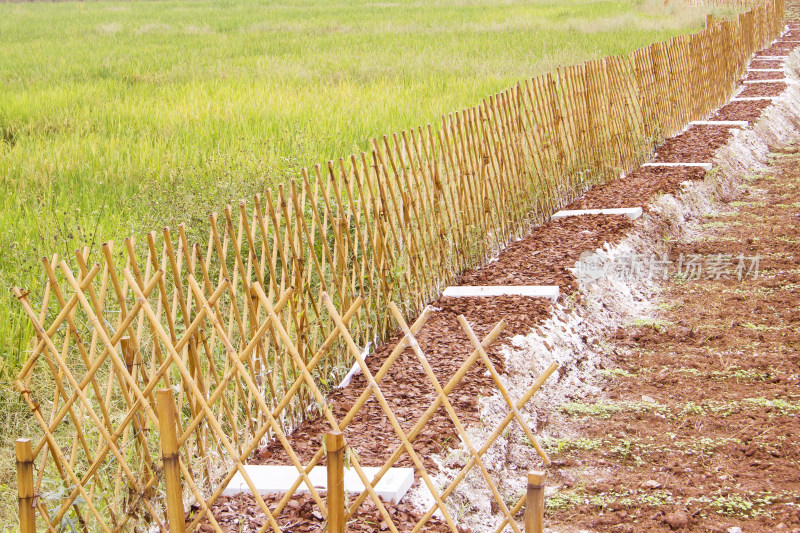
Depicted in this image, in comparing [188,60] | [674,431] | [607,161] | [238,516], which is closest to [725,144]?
[607,161]

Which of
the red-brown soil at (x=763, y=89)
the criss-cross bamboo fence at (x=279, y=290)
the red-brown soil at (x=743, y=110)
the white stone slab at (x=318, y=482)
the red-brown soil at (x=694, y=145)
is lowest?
the white stone slab at (x=318, y=482)

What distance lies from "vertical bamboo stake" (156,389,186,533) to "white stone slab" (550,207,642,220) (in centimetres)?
463

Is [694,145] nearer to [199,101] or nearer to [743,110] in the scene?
[743,110]

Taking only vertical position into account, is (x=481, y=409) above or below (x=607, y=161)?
below

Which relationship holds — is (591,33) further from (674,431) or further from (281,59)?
(674,431)

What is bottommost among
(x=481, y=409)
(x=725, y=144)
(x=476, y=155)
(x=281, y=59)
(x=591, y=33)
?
(x=481, y=409)

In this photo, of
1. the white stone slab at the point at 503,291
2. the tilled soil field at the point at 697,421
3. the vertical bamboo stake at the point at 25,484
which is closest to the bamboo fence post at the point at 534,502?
the tilled soil field at the point at 697,421

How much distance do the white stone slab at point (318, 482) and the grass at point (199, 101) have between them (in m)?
0.77

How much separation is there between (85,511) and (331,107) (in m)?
6.53

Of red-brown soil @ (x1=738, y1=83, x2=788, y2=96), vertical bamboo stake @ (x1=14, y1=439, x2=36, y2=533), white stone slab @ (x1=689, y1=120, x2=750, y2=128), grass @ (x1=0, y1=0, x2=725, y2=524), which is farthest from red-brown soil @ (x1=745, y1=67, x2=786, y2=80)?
vertical bamboo stake @ (x1=14, y1=439, x2=36, y2=533)

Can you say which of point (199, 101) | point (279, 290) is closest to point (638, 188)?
point (279, 290)

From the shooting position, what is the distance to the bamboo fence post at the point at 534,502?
1.77 m

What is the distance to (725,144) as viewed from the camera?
864 cm

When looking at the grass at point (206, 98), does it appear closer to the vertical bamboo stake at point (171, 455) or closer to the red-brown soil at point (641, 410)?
the red-brown soil at point (641, 410)
